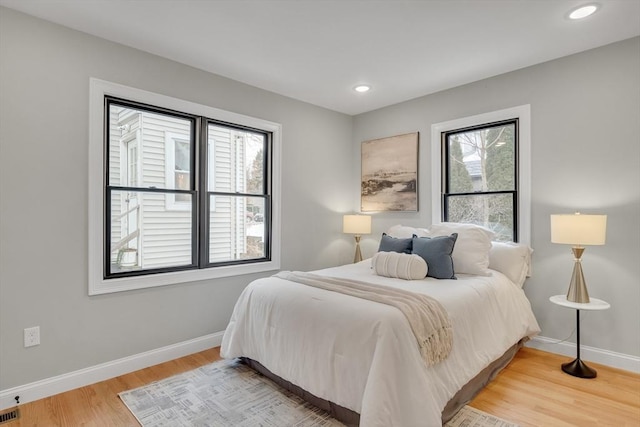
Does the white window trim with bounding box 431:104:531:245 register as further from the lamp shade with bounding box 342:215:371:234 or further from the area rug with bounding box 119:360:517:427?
the area rug with bounding box 119:360:517:427

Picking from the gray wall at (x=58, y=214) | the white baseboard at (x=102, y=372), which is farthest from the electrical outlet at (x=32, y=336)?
the white baseboard at (x=102, y=372)

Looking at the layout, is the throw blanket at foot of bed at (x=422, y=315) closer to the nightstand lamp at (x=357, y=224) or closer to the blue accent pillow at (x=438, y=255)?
the blue accent pillow at (x=438, y=255)

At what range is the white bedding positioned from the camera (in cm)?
169

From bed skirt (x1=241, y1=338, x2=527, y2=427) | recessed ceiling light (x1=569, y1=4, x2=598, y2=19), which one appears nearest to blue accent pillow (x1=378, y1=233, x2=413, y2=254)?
bed skirt (x1=241, y1=338, x2=527, y2=427)

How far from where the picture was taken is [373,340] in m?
1.78

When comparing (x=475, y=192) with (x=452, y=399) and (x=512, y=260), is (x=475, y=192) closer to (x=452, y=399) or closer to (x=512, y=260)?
(x=512, y=260)

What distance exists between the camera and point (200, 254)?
127 inches

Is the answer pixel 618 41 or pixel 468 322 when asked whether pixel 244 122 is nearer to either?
pixel 468 322

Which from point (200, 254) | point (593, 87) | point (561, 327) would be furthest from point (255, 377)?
point (593, 87)

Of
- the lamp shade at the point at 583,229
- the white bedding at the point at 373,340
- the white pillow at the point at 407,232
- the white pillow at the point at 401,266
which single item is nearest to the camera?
the white bedding at the point at 373,340

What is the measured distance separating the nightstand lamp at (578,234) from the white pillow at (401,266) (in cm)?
104

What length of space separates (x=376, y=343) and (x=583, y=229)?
6.17 feet

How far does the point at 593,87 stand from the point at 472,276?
190 centimetres

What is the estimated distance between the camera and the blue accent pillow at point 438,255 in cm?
272
